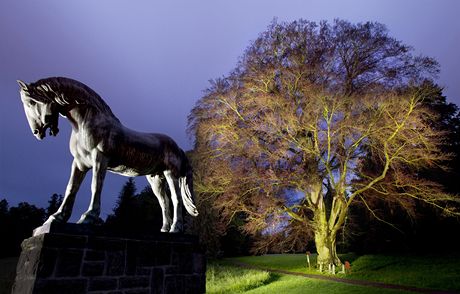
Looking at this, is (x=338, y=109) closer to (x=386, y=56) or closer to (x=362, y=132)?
(x=362, y=132)

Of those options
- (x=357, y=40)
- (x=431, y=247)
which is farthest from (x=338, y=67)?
(x=431, y=247)

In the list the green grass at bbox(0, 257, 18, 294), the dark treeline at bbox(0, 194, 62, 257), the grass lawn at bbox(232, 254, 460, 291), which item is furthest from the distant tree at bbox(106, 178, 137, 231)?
the grass lawn at bbox(232, 254, 460, 291)

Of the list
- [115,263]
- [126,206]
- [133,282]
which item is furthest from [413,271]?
[126,206]

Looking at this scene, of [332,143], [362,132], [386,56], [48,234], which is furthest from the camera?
[386,56]

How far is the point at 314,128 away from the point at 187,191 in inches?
410

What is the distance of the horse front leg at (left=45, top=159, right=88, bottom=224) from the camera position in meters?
3.64

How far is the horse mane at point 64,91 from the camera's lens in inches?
152

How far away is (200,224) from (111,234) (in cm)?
2048

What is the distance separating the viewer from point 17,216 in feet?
76.0

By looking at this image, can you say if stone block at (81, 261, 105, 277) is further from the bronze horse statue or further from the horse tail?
the horse tail

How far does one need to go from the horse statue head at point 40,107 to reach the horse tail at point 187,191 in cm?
197

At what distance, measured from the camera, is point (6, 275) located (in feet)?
47.6

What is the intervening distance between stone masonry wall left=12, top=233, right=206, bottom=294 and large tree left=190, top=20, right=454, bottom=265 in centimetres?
992

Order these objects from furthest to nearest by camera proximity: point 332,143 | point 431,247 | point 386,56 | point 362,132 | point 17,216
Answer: point 17,216 < point 431,247 < point 386,56 < point 332,143 < point 362,132
